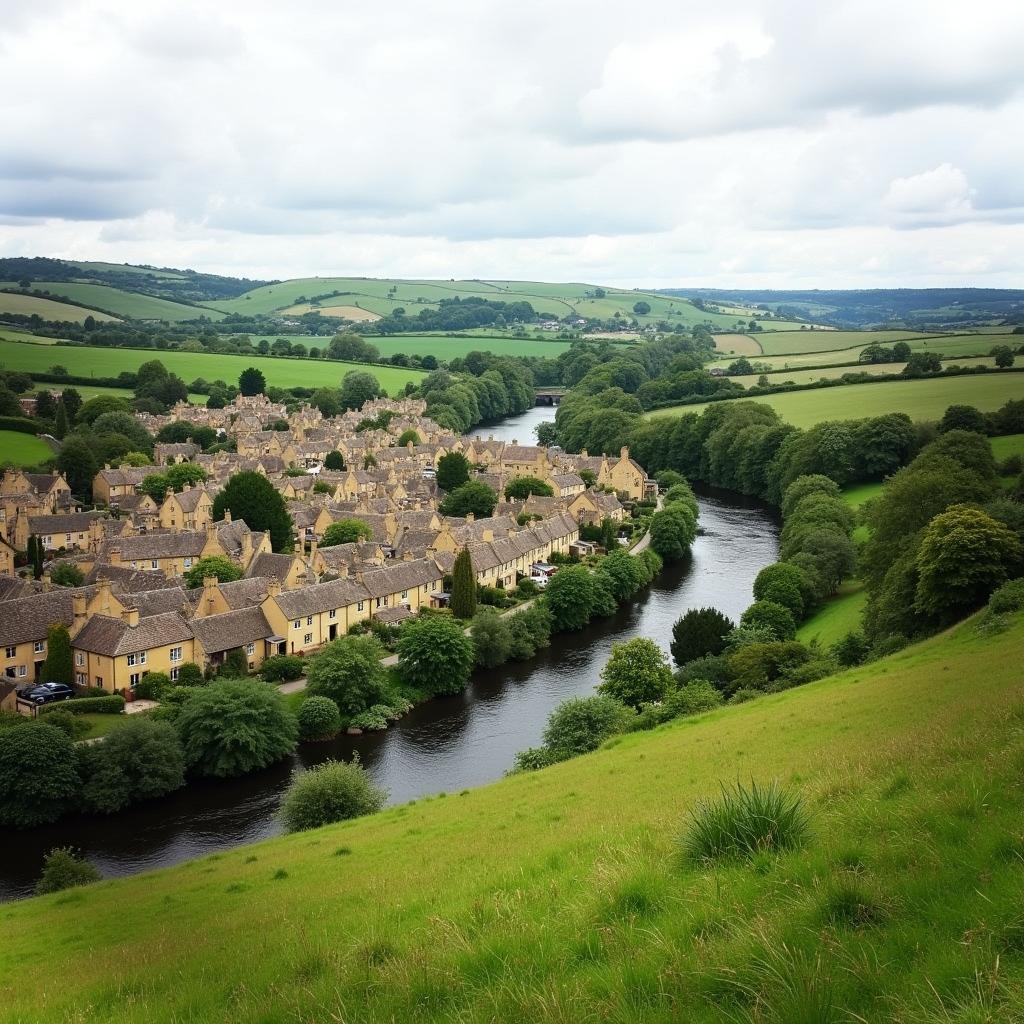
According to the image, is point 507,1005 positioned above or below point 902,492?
above

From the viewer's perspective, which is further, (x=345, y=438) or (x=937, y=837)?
(x=345, y=438)

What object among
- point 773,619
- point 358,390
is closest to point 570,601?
point 773,619

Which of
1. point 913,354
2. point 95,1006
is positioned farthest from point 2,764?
point 913,354

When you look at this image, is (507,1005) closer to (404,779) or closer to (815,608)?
(404,779)

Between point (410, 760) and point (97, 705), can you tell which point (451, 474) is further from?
point (410, 760)

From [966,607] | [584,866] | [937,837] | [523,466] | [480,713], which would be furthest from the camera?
[523,466]

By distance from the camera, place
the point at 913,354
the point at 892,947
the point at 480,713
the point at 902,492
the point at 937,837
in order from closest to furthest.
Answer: the point at 892,947, the point at 937,837, the point at 480,713, the point at 902,492, the point at 913,354

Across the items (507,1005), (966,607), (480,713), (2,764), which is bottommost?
(480,713)

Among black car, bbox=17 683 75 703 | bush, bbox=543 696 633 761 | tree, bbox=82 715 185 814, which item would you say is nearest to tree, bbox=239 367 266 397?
black car, bbox=17 683 75 703
